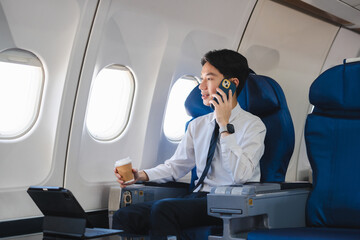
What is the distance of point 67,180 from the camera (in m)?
3.85

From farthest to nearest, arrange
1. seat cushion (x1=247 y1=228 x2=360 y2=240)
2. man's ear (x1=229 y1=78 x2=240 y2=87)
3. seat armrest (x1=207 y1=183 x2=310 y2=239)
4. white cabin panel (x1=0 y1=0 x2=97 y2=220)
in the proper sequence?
1. white cabin panel (x1=0 y1=0 x2=97 y2=220)
2. man's ear (x1=229 y1=78 x2=240 y2=87)
3. seat armrest (x1=207 y1=183 x2=310 y2=239)
4. seat cushion (x1=247 y1=228 x2=360 y2=240)

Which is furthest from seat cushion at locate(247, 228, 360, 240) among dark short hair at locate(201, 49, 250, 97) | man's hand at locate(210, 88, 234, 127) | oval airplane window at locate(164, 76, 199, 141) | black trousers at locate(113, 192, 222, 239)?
oval airplane window at locate(164, 76, 199, 141)

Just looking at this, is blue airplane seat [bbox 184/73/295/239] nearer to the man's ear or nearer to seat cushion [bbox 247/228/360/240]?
the man's ear

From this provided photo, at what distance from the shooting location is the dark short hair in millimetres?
3250

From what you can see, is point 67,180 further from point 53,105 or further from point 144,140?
point 144,140

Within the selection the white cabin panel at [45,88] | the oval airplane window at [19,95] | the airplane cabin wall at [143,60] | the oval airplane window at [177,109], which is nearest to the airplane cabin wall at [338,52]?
the airplane cabin wall at [143,60]

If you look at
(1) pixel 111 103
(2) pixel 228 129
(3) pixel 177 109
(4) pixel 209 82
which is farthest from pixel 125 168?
(3) pixel 177 109

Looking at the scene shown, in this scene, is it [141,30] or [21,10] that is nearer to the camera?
[21,10]

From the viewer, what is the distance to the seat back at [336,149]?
2.74 metres

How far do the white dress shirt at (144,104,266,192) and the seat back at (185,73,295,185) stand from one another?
0.29ft

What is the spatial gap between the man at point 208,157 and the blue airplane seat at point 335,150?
0.37 m

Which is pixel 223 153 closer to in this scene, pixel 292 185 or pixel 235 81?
pixel 292 185

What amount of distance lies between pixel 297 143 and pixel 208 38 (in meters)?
2.72

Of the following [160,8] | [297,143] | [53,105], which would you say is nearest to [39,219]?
[53,105]
